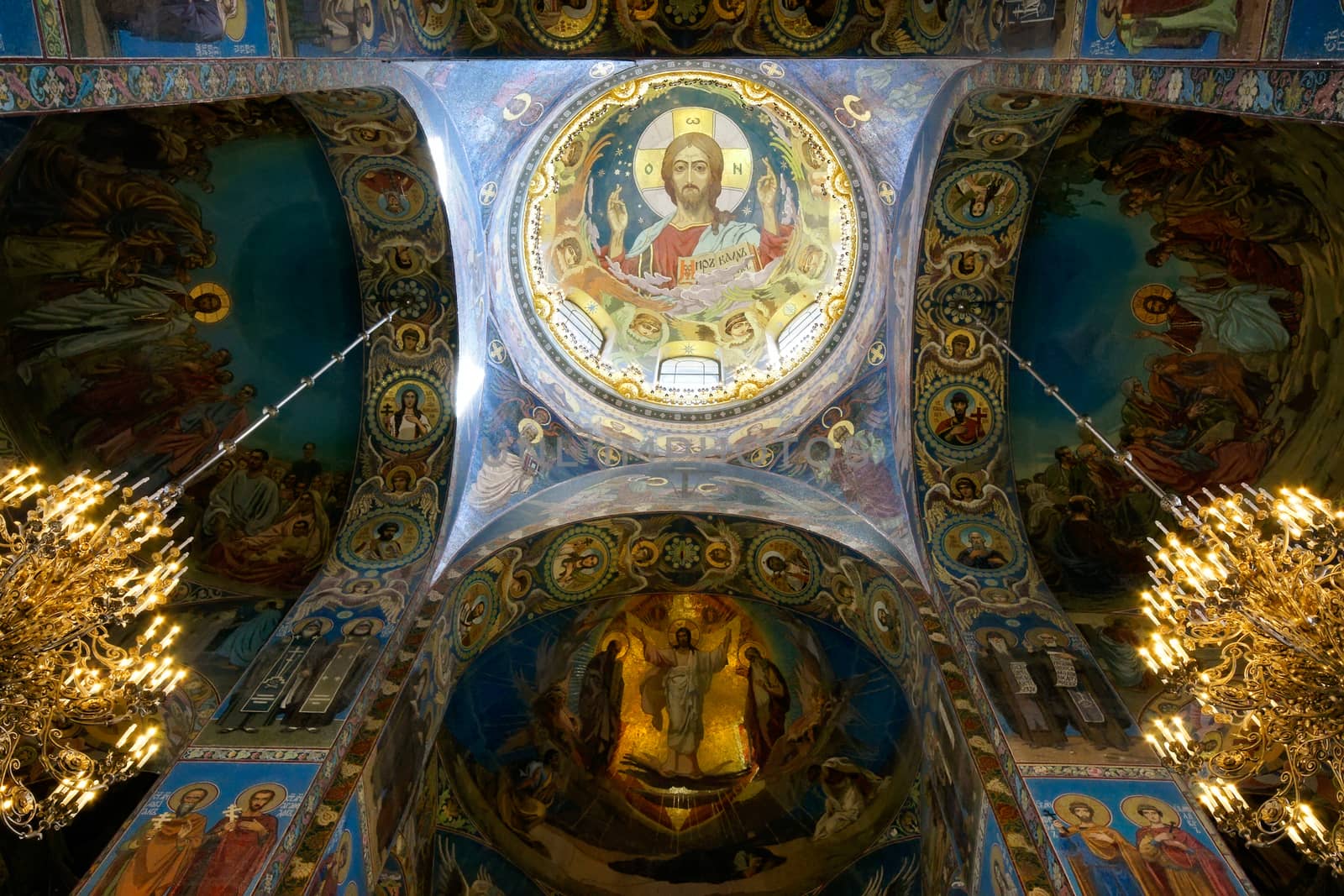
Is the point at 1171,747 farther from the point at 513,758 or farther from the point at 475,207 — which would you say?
the point at 475,207

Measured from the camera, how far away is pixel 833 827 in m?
12.2

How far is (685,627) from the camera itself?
12992 mm

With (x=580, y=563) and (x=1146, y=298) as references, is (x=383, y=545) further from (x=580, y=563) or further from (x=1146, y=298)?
(x=1146, y=298)

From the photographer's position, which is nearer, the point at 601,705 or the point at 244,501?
the point at 244,501

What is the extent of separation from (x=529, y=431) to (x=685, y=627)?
3663 mm

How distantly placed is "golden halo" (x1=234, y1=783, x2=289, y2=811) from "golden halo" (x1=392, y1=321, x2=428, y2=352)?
5.38 meters

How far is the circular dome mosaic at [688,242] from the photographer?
1248cm

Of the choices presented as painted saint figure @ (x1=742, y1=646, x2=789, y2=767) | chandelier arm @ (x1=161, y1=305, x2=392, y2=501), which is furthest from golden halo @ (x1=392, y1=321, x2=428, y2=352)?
painted saint figure @ (x1=742, y1=646, x2=789, y2=767)

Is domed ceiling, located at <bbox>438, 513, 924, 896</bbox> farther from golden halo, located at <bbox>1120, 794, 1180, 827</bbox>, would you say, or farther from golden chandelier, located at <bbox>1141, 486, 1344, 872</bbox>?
golden chandelier, located at <bbox>1141, 486, 1344, 872</bbox>

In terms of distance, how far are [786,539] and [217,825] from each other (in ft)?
23.0

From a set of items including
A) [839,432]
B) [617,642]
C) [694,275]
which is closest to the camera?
[839,432]

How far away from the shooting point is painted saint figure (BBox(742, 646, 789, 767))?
12695 millimetres

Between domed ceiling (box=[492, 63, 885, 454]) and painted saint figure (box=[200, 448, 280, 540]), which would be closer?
painted saint figure (box=[200, 448, 280, 540])

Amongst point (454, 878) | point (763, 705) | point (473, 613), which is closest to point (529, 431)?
point (473, 613)
